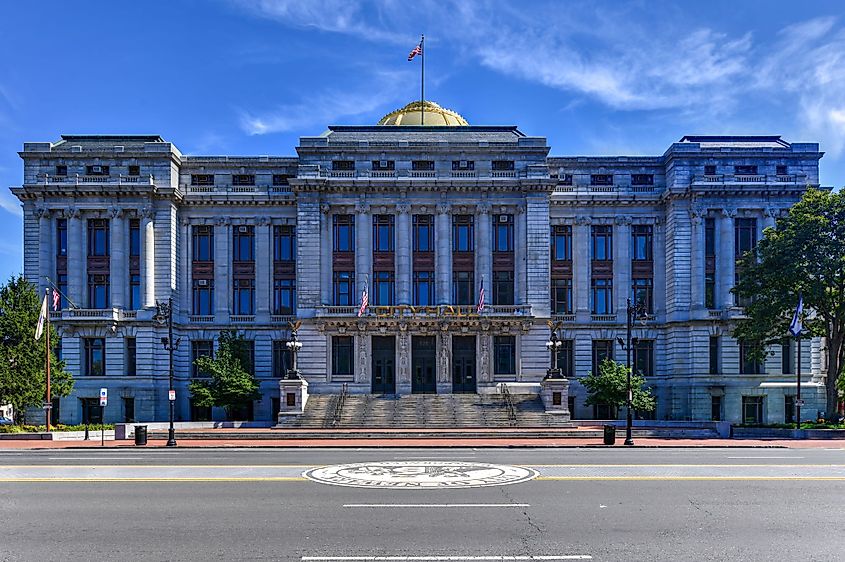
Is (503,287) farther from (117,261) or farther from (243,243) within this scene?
(117,261)

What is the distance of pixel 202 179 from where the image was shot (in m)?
60.0

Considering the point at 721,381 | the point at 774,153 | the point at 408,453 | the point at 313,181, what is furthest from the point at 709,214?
the point at 408,453

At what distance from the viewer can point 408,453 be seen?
3125cm

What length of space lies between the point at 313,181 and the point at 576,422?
2617 cm

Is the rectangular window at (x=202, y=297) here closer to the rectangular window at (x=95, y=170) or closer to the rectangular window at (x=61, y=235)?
the rectangular window at (x=61, y=235)

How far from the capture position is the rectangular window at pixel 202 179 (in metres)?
Answer: 59.8

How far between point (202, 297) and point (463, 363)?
859 inches

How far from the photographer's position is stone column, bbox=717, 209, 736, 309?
187 ft

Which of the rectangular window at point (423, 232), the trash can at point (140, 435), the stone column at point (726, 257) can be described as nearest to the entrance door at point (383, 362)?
the rectangular window at point (423, 232)

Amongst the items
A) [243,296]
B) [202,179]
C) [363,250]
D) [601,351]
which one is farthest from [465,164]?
[202,179]

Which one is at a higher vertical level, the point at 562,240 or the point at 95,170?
the point at 95,170

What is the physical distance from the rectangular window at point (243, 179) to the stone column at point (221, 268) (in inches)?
122

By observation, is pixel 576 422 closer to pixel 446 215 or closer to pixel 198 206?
pixel 446 215

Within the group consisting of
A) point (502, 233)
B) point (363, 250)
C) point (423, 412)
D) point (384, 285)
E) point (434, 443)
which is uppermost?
point (502, 233)
